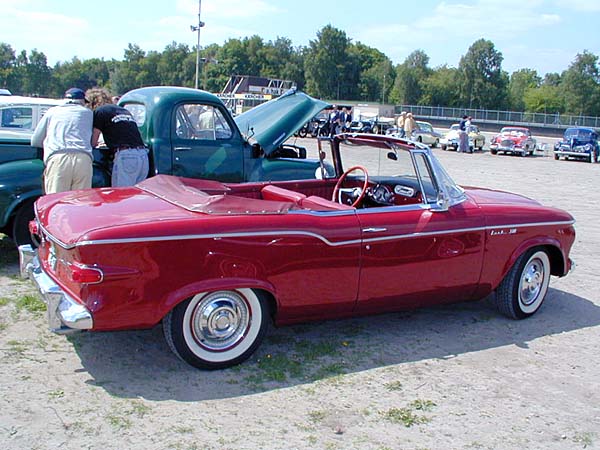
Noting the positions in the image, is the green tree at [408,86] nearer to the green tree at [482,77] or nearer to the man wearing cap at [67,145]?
the green tree at [482,77]

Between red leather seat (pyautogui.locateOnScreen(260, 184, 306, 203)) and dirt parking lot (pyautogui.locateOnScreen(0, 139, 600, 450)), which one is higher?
red leather seat (pyautogui.locateOnScreen(260, 184, 306, 203))

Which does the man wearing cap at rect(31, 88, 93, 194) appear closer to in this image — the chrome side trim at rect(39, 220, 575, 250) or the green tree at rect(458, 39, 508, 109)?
the chrome side trim at rect(39, 220, 575, 250)

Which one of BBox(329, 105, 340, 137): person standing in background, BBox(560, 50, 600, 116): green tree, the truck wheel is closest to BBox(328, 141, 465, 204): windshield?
the truck wheel

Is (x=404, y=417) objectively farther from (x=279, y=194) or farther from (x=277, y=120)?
(x=277, y=120)

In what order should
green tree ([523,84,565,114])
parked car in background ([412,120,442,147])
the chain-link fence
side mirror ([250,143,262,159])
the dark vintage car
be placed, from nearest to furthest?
side mirror ([250,143,262,159]), the dark vintage car, parked car in background ([412,120,442,147]), the chain-link fence, green tree ([523,84,565,114])

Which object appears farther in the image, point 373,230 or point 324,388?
point 373,230

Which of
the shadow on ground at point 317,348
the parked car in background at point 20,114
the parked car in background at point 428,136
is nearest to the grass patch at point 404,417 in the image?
the shadow on ground at point 317,348

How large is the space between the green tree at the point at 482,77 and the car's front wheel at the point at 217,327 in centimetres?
10052

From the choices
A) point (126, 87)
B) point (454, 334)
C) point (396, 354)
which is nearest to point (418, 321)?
point (454, 334)

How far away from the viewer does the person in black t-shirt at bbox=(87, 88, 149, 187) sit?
6.46m

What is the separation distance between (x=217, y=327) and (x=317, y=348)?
895mm

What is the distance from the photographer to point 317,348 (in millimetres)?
4648

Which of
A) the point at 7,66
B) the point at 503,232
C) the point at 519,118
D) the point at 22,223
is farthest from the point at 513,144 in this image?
the point at 7,66

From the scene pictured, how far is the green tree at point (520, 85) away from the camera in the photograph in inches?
4157
